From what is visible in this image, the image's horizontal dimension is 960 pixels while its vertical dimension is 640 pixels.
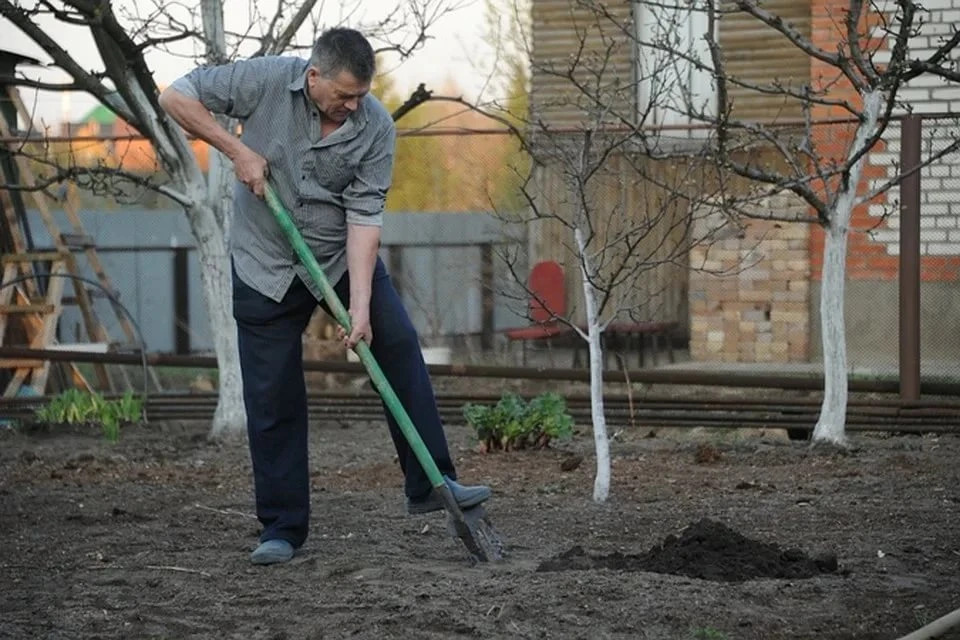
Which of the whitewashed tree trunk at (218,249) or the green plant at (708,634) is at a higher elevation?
the whitewashed tree trunk at (218,249)

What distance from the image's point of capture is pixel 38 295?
1225 centimetres

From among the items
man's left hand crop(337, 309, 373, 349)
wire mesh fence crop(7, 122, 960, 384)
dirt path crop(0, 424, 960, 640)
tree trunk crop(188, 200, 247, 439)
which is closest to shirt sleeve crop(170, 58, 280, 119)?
man's left hand crop(337, 309, 373, 349)

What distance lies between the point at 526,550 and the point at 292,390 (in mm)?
1025

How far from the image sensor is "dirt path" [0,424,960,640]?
14.6ft

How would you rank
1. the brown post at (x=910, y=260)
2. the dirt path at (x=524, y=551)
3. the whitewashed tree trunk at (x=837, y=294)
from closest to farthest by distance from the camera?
the dirt path at (x=524, y=551) < the whitewashed tree trunk at (x=837, y=294) < the brown post at (x=910, y=260)

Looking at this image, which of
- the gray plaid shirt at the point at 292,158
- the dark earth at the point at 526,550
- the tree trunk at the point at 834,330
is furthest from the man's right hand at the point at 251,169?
the tree trunk at the point at 834,330

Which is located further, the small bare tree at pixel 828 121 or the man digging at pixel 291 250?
the small bare tree at pixel 828 121

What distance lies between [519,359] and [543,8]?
364 centimetres

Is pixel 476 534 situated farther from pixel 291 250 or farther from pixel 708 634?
pixel 708 634

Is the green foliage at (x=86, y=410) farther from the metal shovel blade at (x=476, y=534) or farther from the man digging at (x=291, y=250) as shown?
the metal shovel blade at (x=476, y=534)

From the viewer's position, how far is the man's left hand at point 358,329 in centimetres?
527

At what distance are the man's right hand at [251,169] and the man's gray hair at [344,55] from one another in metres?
0.38

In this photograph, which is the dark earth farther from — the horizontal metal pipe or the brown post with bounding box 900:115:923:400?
the horizontal metal pipe

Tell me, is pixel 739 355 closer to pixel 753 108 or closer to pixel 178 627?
pixel 753 108
